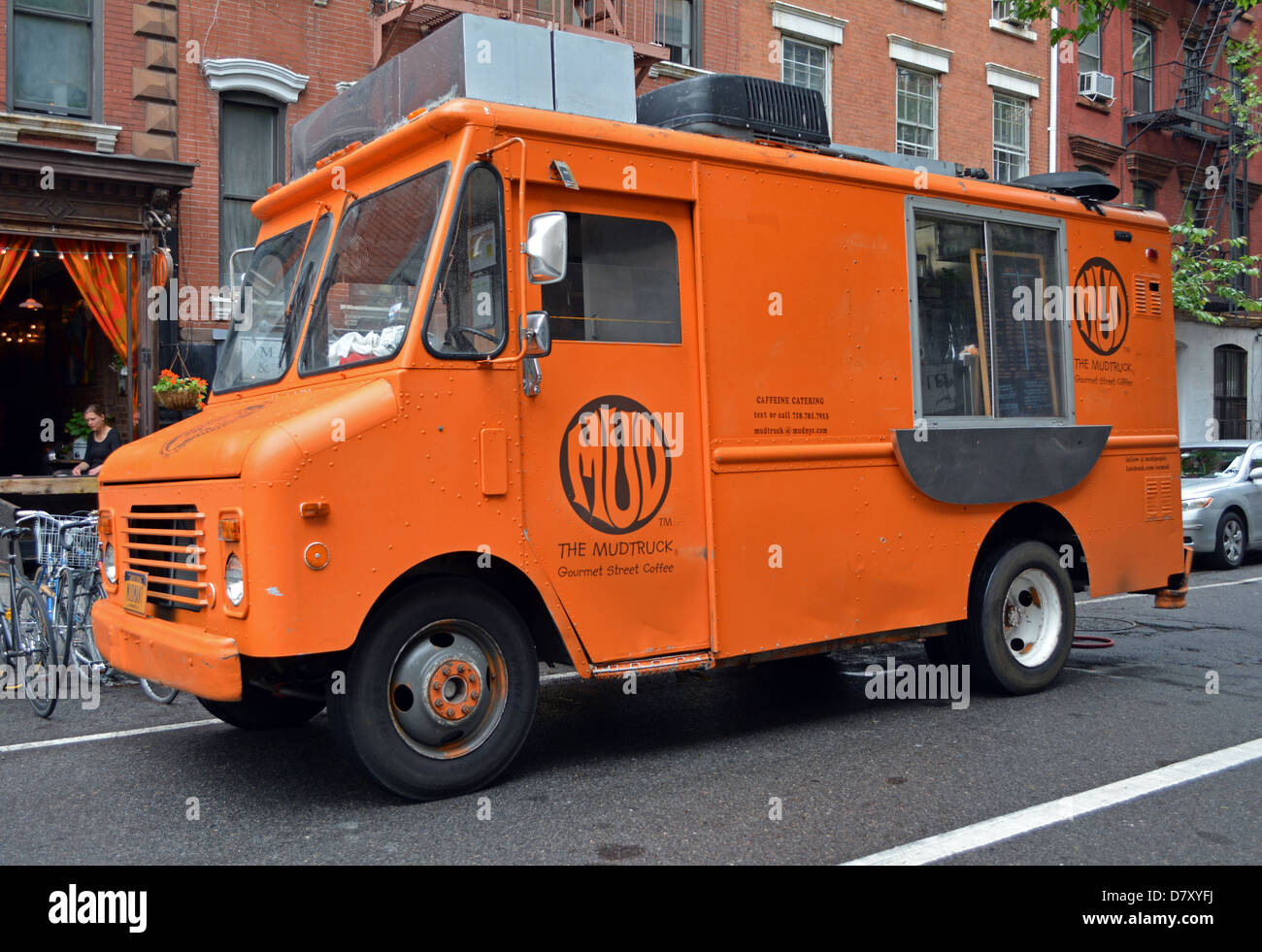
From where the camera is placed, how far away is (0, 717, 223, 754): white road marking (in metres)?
6.59

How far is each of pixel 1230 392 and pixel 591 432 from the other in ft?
92.1

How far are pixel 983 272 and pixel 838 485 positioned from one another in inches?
75.4

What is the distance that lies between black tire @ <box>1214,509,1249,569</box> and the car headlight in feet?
45.5

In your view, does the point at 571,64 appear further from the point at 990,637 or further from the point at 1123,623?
the point at 1123,623

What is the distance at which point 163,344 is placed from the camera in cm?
1354

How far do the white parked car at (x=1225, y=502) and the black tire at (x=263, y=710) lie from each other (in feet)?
39.3

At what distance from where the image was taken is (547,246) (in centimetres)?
512

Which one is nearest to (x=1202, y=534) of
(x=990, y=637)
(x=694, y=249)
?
(x=990, y=637)

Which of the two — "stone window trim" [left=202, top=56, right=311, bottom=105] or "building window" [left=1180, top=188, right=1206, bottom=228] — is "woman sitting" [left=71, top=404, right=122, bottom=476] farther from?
"building window" [left=1180, top=188, right=1206, bottom=228]

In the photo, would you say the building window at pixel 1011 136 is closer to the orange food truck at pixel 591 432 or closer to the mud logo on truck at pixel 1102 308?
the mud logo on truck at pixel 1102 308

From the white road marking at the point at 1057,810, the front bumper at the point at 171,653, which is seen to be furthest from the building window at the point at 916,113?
the front bumper at the point at 171,653

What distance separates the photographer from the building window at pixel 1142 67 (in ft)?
87.5
